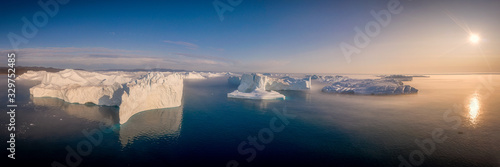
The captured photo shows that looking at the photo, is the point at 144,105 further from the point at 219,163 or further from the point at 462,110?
the point at 462,110

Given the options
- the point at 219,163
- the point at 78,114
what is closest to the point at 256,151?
the point at 219,163

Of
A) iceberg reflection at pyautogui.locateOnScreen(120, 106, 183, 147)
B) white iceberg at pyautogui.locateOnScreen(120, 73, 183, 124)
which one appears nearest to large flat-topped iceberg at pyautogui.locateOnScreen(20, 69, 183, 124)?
white iceberg at pyautogui.locateOnScreen(120, 73, 183, 124)

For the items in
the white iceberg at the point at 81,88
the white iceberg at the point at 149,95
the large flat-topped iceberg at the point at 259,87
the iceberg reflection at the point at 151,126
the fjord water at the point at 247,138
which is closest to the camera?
the fjord water at the point at 247,138

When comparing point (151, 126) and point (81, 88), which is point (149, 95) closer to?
point (151, 126)

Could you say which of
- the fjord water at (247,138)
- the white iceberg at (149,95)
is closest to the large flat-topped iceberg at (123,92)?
the white iceberg at (149,95)

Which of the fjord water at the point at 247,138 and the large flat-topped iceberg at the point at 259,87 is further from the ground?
the large flat-topped iceberg at the point at 259,87

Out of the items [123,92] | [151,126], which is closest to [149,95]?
[123,92]

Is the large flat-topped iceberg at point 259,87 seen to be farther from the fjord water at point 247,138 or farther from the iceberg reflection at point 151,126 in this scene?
the iceberg reflection at point 151,126

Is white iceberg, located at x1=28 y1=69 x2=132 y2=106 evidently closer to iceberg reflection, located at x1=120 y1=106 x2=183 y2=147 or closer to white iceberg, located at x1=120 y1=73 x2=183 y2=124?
white iceberg, located at x1=120 y1=73 x2=183 y2=124
